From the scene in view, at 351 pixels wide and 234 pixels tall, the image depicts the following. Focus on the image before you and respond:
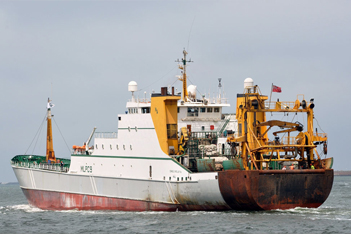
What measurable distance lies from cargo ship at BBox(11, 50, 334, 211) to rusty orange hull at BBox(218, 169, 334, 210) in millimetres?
49

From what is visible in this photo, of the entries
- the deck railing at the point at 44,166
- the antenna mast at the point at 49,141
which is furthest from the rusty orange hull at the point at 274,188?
the antenna mast at the point at 49,141

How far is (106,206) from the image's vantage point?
126ft

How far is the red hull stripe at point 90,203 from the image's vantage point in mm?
34688

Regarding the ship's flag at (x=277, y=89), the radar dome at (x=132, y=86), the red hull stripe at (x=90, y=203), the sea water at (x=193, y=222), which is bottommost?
the sea water at (x=193, y=222)

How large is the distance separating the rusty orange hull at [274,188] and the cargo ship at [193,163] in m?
0.05

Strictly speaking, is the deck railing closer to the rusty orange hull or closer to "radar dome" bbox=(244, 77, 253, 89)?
"radar dome" bbox=(244, 77, 253, 89)

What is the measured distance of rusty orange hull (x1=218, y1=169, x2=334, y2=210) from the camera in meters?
31.1

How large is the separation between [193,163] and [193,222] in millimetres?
6032

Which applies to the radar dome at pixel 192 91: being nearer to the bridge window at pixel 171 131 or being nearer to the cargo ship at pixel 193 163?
the cargo ship at pixel 193 163

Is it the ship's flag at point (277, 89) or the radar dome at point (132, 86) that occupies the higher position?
the radar dome at point (132, 86)

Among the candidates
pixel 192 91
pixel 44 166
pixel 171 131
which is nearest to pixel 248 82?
pixel 171 131

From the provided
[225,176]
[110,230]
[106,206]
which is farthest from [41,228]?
[225,176]

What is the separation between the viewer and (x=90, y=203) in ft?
130

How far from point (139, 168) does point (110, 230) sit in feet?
22.8
